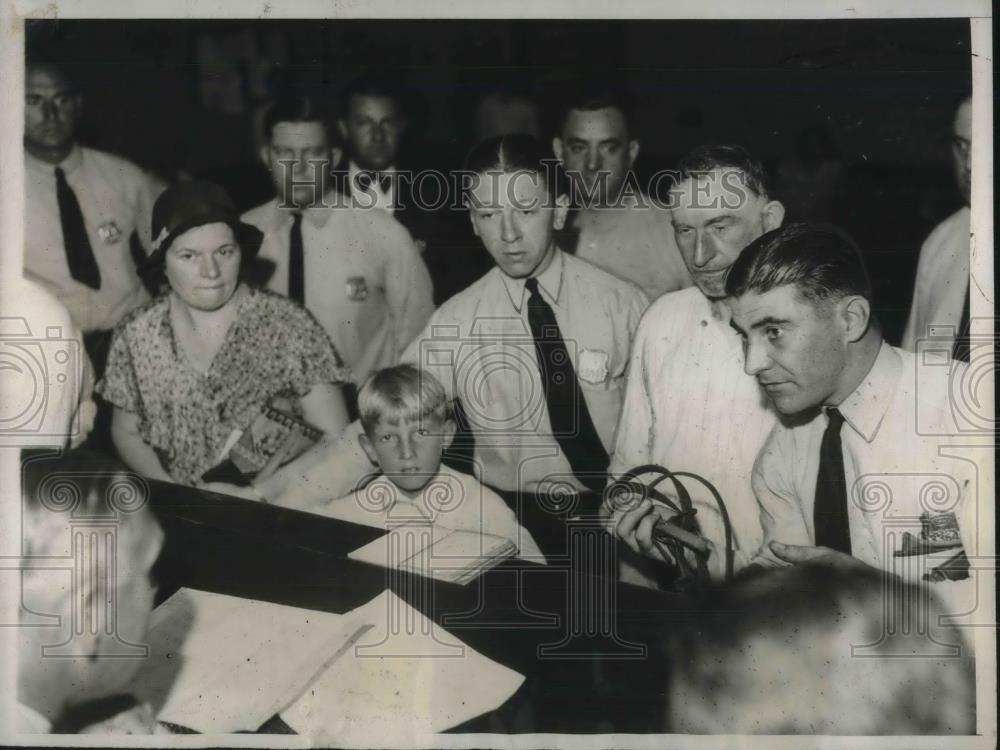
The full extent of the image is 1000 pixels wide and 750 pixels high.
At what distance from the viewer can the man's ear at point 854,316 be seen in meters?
3.10

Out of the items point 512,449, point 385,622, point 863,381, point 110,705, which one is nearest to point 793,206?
point 863,381

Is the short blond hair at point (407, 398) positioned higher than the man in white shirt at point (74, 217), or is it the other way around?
the man in white shirt at point (74, 217)

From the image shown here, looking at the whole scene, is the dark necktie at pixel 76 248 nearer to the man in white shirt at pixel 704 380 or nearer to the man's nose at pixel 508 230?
the man's nose at pixel 508 230

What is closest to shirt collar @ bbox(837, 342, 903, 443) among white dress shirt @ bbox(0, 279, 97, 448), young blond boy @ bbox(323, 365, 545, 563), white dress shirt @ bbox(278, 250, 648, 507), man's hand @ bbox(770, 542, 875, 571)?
man's hand @ bbox(770, 542, 875, 571)

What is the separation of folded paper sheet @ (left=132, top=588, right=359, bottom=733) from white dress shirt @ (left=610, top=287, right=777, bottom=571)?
104 centimetres

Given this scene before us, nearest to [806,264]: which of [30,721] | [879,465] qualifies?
[879,465]

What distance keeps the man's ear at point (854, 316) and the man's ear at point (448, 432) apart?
1.19 m

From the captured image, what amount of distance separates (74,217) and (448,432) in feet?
4.31

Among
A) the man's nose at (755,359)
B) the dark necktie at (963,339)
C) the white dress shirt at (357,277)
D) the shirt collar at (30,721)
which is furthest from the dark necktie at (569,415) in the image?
the shirt collar at (30,721)

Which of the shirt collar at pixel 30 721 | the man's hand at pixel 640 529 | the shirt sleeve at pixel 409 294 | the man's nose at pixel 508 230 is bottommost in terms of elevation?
the shirt collar at pixel 30 721

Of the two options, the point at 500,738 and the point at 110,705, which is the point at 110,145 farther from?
the point at 500,738

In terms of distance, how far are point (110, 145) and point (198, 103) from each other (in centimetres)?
29

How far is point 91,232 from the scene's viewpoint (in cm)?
320
